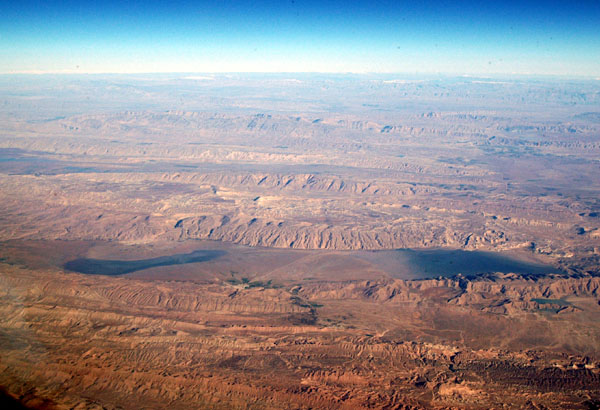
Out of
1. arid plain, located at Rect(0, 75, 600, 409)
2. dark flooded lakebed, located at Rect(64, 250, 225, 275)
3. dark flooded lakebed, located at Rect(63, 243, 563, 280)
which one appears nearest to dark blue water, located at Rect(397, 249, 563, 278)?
dark flooded lakebed, located at Rect(63, 243, 563, 280)

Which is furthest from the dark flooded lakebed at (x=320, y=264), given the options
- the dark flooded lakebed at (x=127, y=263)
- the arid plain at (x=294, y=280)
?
the arid plain at (x=294, y=280)

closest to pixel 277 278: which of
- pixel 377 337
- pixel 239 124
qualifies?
pixel 377 337

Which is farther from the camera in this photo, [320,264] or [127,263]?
[320,264]

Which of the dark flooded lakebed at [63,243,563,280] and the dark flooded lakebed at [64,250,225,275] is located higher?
the dark flooded lakebed at [63,243,563,280]

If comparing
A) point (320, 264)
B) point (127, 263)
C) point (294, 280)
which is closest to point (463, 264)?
point (320, 264)

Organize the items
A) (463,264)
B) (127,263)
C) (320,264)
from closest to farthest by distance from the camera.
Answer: (127,263)
(320,264)
(463,264)

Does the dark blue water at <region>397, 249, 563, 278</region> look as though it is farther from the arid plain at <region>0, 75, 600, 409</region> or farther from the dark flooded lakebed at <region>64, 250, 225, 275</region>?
the dark flooded lakebed at <region>64, 250, 225, 275</region>

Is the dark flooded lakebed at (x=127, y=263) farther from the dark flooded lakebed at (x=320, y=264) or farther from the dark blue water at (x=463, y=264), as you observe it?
the dark blue water at (x=463, y=264)

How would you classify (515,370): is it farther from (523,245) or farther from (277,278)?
(523,245)

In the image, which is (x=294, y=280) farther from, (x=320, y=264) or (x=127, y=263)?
(x=127, y=263)
